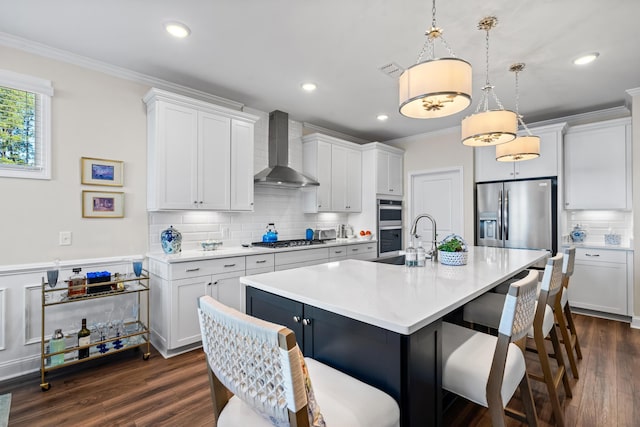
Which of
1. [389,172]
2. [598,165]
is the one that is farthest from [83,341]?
[598,165]

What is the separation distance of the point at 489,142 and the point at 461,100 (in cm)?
86

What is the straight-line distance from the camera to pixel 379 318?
3.74ft

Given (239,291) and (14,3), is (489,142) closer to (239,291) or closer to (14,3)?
(239,291)

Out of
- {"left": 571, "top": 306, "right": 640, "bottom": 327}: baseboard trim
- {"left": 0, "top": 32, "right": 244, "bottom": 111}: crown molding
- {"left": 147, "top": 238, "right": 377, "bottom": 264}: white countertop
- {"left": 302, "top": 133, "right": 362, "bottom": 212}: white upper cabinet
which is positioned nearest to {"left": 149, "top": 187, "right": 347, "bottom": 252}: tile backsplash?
{"left": 147, "top": 238, "right": 377, "bottom": 264}: white countertop

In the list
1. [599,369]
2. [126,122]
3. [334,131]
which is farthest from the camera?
[334,131]

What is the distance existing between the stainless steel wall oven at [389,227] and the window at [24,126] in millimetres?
4109

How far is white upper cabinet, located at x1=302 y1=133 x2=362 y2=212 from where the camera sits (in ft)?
14.8

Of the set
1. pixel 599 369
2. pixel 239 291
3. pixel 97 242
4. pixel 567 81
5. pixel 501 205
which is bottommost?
pixel 599 369

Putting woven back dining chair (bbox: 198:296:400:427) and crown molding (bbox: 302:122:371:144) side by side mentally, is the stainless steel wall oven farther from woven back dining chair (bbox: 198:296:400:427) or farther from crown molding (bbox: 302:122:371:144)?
woven back dining chair (bbox: 198:296:400:427)

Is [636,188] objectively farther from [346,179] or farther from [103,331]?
[103,331]

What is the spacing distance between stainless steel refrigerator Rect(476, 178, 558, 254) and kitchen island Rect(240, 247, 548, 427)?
9.21 feet

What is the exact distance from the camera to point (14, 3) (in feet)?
6.75

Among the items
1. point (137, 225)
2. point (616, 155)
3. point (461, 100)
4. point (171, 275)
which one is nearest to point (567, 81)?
point (616, 155)

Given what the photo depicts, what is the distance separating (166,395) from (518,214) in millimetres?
4480
